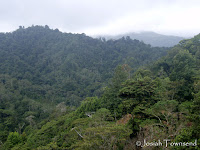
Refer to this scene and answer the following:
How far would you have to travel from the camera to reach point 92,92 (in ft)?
188

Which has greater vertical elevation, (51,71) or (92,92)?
(51,71)

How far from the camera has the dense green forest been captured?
9289mm

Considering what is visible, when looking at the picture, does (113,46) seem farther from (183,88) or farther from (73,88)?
(183,88)

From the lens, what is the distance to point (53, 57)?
89000 mm

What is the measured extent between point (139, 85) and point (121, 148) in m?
5.41

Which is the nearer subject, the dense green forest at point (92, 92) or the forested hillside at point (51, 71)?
the dense green forest at point (92, 92)

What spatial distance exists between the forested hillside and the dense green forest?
11 centimetres

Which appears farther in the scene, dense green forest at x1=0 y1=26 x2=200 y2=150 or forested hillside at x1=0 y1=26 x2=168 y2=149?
forested hillside at x1=0 y1=26 x2=168 y2=149

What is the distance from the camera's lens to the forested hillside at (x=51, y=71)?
35.2 meters

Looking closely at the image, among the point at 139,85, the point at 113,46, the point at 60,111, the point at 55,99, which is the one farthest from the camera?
the point at 113,46

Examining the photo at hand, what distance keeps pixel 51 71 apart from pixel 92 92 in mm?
30884

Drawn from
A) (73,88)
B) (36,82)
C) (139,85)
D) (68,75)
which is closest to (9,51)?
(36,82)

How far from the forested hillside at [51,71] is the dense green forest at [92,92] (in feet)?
0.35

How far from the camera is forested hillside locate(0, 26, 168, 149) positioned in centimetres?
3522
